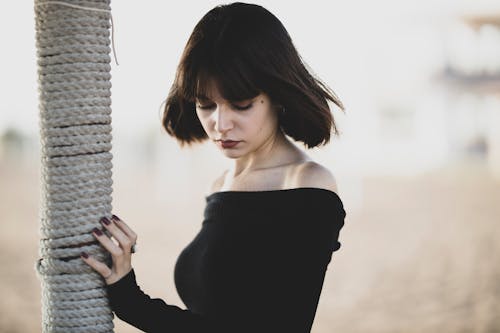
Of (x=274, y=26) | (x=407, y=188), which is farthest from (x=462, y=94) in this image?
(x=274, y=26)

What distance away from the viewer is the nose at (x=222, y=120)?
1.12m

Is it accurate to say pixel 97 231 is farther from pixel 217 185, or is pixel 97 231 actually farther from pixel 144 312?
pixel 217 185

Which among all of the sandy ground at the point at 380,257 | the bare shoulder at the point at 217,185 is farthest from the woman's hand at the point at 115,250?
the sandy ground at the point at 380,257

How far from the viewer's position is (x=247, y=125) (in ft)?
3.76

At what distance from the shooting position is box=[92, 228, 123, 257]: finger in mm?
1000

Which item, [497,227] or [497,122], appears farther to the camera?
[497,122]

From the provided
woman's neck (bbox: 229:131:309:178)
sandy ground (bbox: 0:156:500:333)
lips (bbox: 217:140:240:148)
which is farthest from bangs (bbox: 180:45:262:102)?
sandy ground (bbox: 0:156:500:333)

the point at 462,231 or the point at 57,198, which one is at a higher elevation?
the point at 462,231

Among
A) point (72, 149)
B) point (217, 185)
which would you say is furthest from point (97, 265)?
point (217, 185)

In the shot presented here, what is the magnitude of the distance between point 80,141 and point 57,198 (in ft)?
0.37

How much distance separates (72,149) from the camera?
985 mm

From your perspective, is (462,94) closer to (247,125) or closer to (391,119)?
(391,119)

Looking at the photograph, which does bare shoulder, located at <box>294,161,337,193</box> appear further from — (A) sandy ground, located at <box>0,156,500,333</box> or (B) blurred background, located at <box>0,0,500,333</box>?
(A) sandy ground, located at <box>0,156,500,333</box>

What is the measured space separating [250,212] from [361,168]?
11797mm
